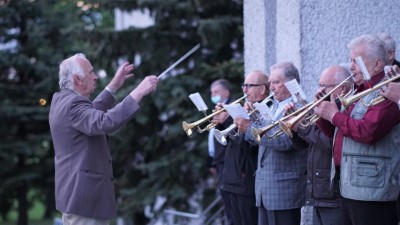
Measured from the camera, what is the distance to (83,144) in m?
6.18

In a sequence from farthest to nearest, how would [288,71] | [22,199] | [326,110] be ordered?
[22,199]
[288,71]
[326,110]

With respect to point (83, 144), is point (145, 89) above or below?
above

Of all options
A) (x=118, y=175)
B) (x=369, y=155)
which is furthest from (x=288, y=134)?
(x=118, y=175)

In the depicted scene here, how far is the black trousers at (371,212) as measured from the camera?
536 centimetres

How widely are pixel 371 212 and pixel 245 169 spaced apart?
220 cm

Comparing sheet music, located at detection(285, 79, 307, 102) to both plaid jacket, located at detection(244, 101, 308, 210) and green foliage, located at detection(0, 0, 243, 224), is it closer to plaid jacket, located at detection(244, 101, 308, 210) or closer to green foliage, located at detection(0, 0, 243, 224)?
plaid jacket, located at detection(244, 101, 308, 210)

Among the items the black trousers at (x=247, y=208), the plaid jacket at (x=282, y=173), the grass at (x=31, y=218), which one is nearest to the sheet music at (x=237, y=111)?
the plaid jacket at (x=282, y=173)

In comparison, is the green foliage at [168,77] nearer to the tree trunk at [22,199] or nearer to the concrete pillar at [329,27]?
the tree trunk at [22,199]

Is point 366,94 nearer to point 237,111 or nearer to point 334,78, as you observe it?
point 334,78

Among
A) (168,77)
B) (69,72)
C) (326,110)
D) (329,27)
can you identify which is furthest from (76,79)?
(168,77)

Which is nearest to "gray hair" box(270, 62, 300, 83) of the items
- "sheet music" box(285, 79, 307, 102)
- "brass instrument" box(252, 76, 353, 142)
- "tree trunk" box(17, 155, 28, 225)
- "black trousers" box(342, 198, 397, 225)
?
"brass instrument" box(252, 76, 353, 142)

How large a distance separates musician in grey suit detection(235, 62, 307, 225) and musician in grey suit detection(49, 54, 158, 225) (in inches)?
40.9

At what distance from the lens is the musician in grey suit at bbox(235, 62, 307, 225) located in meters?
6.50

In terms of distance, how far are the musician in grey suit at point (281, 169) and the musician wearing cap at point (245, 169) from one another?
59cm
